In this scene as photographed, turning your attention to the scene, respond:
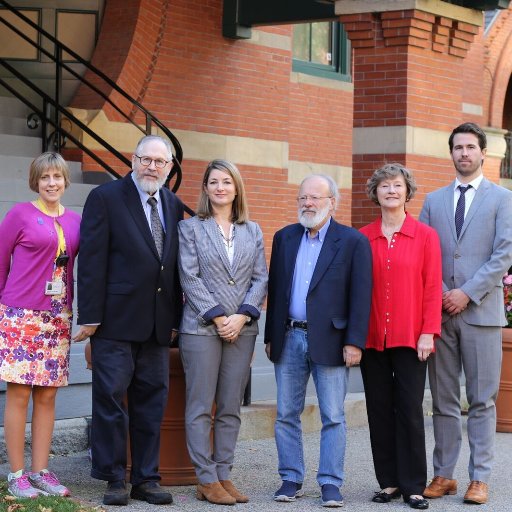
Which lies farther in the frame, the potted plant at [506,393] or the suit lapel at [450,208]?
the potted plant at [506,393]

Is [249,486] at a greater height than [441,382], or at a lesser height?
lesser

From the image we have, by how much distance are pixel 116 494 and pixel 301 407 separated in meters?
1.25

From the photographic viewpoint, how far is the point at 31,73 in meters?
12.9

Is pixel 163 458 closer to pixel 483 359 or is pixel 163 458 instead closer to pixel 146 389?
pixel 146 389

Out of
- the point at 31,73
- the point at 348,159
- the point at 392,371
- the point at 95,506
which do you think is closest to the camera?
the point at 95,506

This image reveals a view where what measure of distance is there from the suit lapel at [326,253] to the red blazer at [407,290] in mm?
305

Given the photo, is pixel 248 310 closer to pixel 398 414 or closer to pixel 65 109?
pixel 398 414

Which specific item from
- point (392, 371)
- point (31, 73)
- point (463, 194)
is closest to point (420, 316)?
point (392, 371)

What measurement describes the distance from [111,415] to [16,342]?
0.70 meters

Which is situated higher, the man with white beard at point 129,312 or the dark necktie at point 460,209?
the dark necktie at point 460,209

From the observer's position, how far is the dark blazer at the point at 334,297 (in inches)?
277

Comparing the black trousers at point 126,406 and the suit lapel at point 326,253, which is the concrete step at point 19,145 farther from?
the suit lapel at point 326,253

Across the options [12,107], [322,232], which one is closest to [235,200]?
[322,232]

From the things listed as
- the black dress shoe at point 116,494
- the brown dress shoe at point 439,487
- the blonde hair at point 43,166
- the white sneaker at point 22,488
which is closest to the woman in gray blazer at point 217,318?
the black dress shoe at point 116,494
